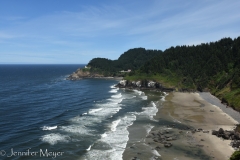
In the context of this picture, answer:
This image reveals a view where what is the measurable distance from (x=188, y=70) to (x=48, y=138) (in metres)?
95.8

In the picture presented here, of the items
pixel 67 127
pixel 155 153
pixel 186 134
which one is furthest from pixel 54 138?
pixel 186 134

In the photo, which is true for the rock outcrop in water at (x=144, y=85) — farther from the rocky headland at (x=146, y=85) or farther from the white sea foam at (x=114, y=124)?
the white sea foam at (x=114, y=124)

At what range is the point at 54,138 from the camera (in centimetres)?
4338

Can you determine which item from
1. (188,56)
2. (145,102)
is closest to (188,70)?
(188,56)

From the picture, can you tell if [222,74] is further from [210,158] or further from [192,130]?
[210,158]

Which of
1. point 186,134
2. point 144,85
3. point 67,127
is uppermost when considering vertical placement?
point 144,85

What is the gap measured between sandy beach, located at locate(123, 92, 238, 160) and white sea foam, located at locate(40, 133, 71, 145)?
12.8 metres

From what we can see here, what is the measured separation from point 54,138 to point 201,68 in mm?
98937

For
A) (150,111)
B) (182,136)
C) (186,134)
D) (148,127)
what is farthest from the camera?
(150,111)

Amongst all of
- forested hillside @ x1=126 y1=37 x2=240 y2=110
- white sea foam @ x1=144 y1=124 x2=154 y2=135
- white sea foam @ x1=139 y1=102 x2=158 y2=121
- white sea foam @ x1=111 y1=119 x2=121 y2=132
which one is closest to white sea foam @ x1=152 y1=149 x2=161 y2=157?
white sea foam @ x1=144 y1=124 x2=154 y2=135

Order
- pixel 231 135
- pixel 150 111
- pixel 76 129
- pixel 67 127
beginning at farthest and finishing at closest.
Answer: pixel 150 111 < pixel 67 127 < pixel 76 129 < pixel 231 135

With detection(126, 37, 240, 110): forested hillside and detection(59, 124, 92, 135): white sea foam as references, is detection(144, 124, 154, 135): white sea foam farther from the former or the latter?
detection(126, 37, 240, 110): forested hillside

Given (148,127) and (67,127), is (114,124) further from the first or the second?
(67,127)

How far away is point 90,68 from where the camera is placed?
19950 centimetres
